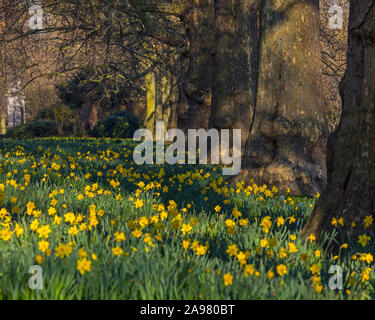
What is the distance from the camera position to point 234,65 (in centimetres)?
1020

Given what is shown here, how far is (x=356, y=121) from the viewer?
3.59 m

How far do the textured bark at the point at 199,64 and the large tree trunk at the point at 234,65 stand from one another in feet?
5.44

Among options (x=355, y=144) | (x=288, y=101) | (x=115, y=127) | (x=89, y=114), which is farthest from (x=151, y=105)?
(x=355, y=144)

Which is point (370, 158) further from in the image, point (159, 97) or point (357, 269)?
point (159, 97)

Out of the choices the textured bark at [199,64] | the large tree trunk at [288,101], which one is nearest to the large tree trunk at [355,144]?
the large tree trunk at [288,101]

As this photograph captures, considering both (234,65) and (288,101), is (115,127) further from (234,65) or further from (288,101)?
(288,101)

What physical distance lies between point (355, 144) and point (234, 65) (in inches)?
272

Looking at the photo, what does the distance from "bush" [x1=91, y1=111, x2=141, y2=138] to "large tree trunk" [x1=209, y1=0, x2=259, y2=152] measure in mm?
16173

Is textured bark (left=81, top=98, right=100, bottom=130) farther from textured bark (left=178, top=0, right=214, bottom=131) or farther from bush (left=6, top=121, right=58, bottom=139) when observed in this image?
textured bark (left=178, top=0, right=214, bottom=131)

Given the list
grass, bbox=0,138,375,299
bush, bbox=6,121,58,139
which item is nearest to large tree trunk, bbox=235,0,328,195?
grass, bbox=0,138,375,299

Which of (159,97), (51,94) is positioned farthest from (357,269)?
(51,94)

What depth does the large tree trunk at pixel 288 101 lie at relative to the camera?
6672mm

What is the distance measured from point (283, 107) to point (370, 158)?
337 cm

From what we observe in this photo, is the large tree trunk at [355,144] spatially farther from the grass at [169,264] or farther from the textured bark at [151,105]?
the textured bark at [151,105]
